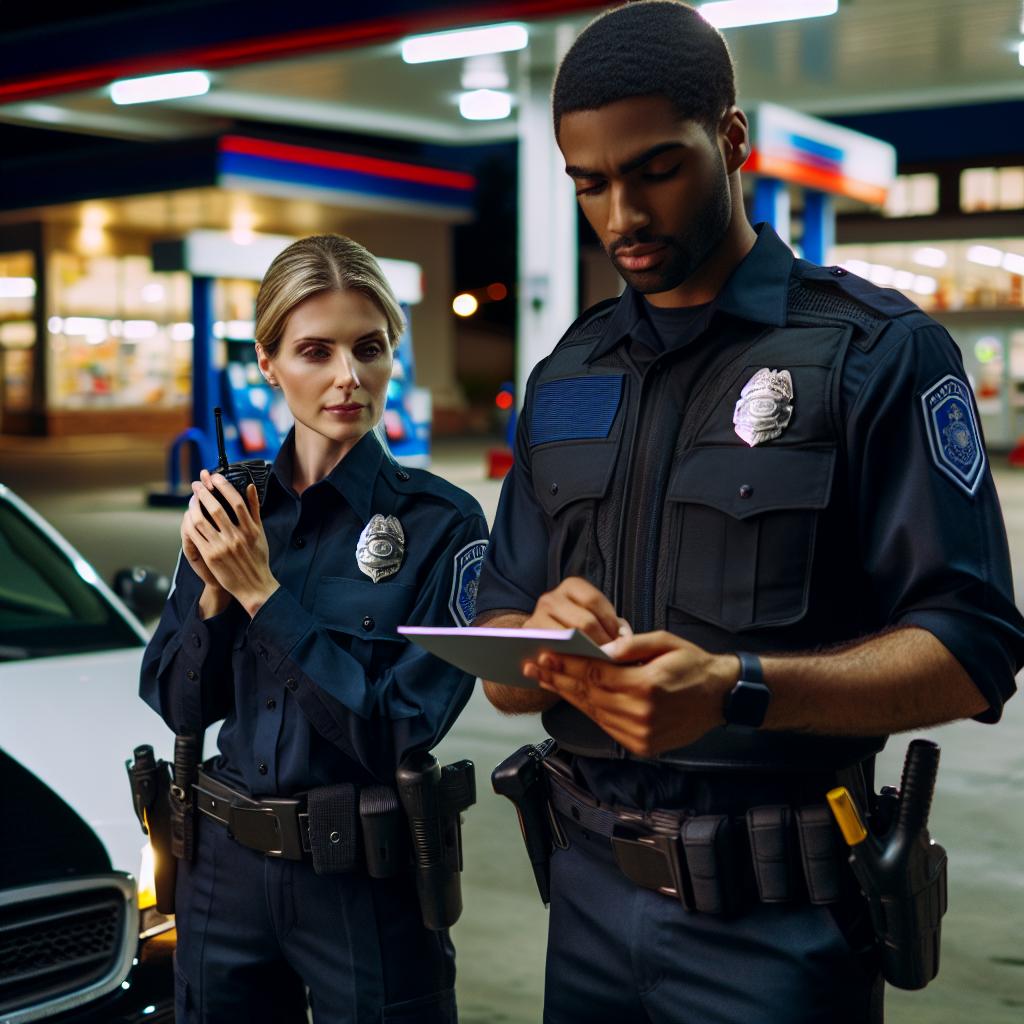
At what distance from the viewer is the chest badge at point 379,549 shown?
2424 millimetres

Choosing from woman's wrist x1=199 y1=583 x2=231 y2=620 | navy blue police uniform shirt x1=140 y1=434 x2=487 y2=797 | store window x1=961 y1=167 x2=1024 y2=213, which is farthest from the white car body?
store window x1=961 y1=167 x2=1024 y2=213

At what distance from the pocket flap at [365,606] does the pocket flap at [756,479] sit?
735mm

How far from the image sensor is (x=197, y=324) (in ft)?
56.2

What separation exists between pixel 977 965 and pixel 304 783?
2495 mm

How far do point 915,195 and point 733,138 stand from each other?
119ft

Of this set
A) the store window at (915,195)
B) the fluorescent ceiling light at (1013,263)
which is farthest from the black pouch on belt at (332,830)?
the store window at (915,195)

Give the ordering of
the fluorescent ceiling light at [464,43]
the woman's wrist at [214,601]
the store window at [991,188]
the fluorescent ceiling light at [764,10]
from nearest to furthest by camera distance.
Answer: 1. the woman's wrist at [214,601]
2. the fluorescent ceiling light at [764,10]
3. the fluorescent ceiling light at [464,43]
4. the store window at [991,188]

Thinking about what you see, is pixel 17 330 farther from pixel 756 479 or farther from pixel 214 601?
pixel 756 479

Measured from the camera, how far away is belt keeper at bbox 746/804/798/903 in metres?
1.73

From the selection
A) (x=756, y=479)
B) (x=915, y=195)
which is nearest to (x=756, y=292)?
(x=756, y=479)

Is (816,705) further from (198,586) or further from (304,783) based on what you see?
(198,586)

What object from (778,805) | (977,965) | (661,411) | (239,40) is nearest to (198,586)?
(661,411)

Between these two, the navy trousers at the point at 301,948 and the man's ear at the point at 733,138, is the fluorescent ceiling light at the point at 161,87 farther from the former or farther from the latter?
the man's ear at the point at 733,138

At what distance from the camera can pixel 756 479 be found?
1.74m
